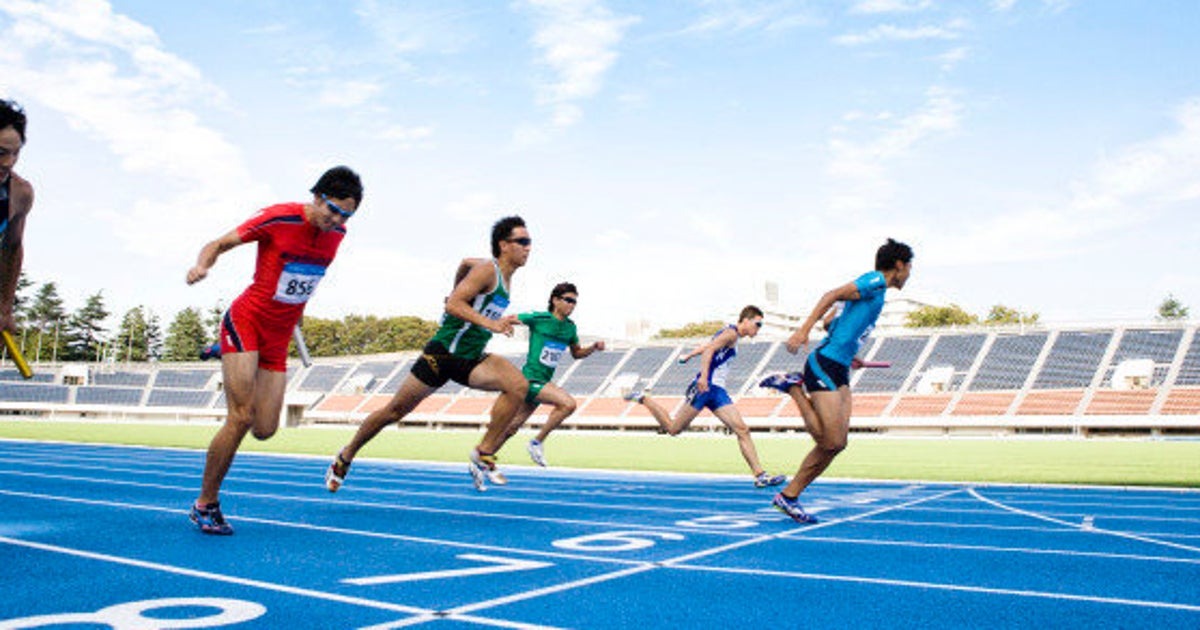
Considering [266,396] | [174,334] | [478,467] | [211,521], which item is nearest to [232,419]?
[266,396]

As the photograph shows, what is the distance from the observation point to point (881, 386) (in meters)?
42.9

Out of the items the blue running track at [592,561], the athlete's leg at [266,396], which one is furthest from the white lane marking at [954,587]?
the athlete's leg at [266,396]

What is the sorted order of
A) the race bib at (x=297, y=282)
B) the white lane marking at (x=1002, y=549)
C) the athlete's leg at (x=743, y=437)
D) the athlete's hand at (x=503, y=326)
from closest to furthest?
1. the white lane marking at (x=1002, y=549)
2. the race bib at (x=297, y=282)
3. the athlete's hand at (x=503, y=326)
4. the athlete's leg at (x=743, y=437)

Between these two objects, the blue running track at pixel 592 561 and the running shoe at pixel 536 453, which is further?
the running shoe at pixel 536 453

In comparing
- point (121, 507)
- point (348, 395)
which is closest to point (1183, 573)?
point (121, 507)

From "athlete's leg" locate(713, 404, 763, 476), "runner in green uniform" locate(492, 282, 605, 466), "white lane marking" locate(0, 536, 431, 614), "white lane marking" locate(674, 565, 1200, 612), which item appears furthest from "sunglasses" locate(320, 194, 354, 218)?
"athlete's leg" locate(713, 404, 763, 476)

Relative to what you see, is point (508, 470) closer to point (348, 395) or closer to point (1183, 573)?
point (1183, 573)

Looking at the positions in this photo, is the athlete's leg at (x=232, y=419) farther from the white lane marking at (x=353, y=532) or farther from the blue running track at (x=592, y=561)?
the white lane marking at (x=353, y=532)

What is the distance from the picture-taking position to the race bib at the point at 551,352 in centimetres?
1019

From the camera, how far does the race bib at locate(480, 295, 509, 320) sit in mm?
7090

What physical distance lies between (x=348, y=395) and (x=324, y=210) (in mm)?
52426

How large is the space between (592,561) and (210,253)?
2853 millimetres

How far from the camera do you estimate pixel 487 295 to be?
7008 mm

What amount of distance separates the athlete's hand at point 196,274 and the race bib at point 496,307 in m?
2.53
